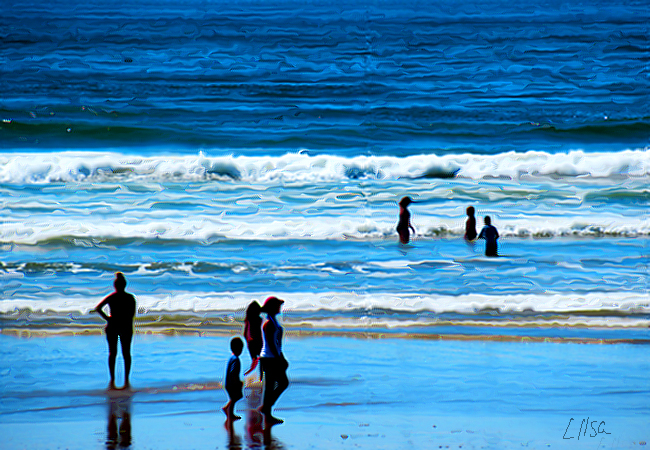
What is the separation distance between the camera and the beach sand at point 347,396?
9.95ft

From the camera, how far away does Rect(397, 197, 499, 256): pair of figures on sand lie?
4.62m

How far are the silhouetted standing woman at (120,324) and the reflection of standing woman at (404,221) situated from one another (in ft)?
6.31

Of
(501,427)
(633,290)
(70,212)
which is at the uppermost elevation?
(70,212)

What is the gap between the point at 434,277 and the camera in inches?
179

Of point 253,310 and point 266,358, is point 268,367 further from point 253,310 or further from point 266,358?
point 253,310

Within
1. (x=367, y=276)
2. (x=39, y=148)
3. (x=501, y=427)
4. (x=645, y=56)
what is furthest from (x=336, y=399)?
(x=645, y=56)

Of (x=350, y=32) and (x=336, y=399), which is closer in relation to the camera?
(x=336, y=399)

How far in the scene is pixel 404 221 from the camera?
185 inches

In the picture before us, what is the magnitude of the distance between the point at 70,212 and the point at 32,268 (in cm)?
51

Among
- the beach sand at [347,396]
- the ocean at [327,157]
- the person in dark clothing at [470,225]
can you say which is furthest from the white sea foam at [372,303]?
the person in dark clothing at [470,225]

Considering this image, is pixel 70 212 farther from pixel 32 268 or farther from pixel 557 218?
pixel 557 218

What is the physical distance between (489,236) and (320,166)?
1301mm
